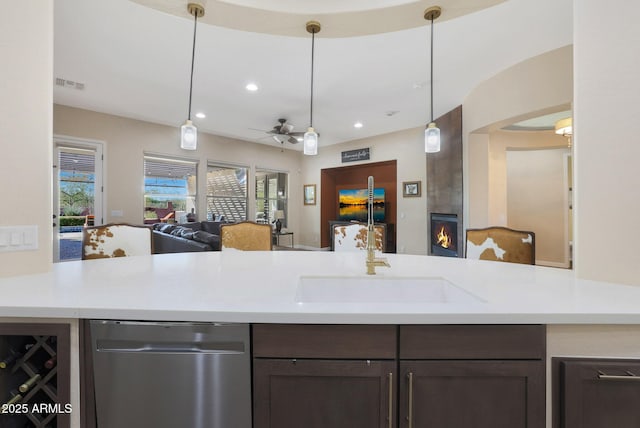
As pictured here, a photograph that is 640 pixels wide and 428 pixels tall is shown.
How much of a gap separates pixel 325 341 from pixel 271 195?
281 inches

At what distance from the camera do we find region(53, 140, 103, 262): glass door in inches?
178

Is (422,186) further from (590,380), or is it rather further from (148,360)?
(148,360)

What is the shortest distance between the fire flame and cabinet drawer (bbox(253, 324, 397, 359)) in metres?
4.30

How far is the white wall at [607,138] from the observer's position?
3.70 ft

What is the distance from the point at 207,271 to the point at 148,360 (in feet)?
1.84

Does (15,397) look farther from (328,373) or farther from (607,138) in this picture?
(607,138)

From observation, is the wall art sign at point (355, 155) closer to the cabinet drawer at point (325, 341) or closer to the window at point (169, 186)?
the window at point (169, 186)

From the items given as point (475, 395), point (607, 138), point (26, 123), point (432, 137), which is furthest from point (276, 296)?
point (432, 137)

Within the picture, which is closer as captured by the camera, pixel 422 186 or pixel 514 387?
pixel 514 387

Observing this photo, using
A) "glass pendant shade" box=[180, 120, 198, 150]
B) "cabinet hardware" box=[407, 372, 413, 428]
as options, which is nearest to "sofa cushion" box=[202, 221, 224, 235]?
"glass pendant shade" box=[180, 120, 198, 150]

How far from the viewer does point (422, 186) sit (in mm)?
5641

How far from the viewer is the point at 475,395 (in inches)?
33.3

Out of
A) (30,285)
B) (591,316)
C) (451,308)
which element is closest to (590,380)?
(591,316)

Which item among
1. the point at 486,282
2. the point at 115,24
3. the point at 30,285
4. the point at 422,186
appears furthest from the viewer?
the point at 422,186
